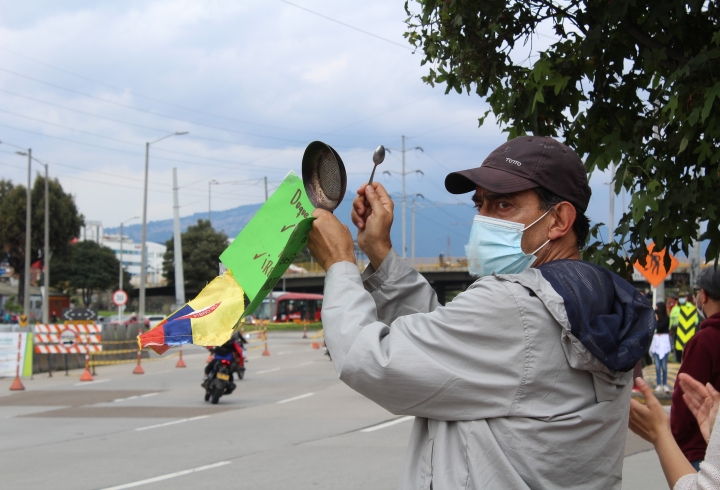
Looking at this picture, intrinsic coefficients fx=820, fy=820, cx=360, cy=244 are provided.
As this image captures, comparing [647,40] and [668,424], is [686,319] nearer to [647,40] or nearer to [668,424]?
[647,40]

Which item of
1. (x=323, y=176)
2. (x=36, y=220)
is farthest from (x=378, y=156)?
(x=36, y=220)

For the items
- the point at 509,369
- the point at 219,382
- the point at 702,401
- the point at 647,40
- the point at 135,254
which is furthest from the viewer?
the point at 135,254

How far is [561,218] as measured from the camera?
2162 millimetres

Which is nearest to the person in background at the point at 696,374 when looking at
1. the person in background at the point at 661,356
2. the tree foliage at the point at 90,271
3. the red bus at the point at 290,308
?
the person in background at the point at 661,356

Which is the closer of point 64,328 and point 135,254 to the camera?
point 64,328

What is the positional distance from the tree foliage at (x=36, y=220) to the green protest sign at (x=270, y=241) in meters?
57.2

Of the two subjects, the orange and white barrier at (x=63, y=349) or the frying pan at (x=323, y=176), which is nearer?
the frying pan at (x=323, y=176)

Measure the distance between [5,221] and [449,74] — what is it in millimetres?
56068

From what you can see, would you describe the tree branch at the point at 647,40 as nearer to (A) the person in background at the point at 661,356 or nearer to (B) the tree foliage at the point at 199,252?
(A) the person in background at the point at 661,356

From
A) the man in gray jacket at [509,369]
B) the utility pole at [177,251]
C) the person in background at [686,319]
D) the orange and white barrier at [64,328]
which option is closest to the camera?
the man in gray jacket at [509,369]

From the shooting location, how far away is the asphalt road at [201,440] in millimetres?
8195

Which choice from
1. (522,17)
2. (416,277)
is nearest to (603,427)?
(416,277)

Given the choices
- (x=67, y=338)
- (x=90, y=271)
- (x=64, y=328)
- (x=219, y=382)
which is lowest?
(x=219, y=382)

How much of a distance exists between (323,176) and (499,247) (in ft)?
1.68
